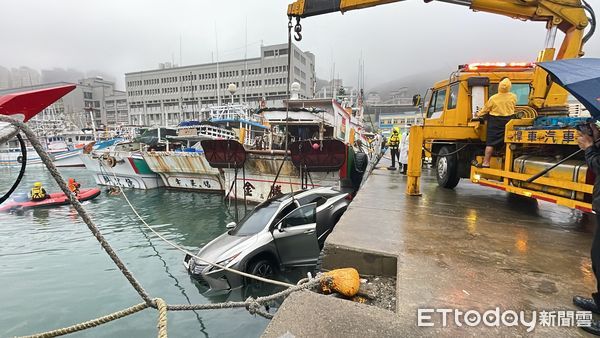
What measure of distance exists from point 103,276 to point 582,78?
841 cm

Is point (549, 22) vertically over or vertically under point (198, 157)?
over

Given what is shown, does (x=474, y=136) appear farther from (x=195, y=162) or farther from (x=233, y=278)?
(x=195, y=162)

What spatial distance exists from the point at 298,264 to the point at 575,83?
200 inches

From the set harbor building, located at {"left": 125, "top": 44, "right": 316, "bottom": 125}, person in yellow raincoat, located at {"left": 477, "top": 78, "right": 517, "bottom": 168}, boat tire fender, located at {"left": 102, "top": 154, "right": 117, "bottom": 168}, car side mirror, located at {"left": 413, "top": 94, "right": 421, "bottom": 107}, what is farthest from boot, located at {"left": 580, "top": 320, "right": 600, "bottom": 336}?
harbor building, located at {"left": 125, "top": 44, "right": 316, "bottom": 125}

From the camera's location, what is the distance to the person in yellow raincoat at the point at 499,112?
215 inches

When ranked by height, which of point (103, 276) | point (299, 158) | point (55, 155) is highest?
point (299, 158)

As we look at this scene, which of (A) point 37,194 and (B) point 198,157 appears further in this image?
(B) point 198,157

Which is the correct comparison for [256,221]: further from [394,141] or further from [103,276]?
[394,141]

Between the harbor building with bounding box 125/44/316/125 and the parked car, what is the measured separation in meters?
63.1

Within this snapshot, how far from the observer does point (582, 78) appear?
249 cm

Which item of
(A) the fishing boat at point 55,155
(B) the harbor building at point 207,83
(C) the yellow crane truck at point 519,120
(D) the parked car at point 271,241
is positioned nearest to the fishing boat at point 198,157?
(D) the parked car at point 271,241

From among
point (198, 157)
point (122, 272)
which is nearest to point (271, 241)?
point (122, 272)

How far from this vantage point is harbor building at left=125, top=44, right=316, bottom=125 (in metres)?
70.6

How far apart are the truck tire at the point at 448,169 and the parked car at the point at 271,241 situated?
9.39 feet
